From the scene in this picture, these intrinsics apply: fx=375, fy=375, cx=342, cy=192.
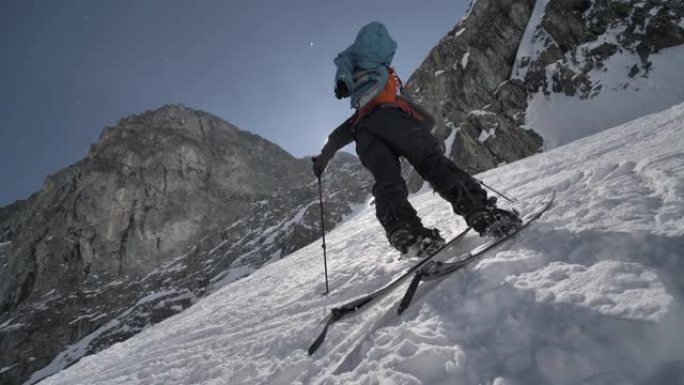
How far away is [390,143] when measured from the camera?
146 inches

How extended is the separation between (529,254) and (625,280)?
621mm

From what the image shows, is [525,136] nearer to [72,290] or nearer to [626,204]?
[626,204]

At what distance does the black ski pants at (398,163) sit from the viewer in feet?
10.5

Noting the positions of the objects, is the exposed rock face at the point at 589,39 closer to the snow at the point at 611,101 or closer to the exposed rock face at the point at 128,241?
the snow at the point at 611,101

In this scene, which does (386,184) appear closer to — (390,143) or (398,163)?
(398,163)

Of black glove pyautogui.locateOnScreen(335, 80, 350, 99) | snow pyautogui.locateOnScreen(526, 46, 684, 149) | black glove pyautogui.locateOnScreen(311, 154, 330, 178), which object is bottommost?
snow pyautogui.locateOnScreen(526, 46, 684, 149)

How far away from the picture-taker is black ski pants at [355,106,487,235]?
3191 millimetres

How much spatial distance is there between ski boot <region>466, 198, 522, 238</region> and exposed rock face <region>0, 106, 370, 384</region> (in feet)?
279

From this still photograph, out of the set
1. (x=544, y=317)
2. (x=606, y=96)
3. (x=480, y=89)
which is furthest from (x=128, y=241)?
(x=544, y=317)

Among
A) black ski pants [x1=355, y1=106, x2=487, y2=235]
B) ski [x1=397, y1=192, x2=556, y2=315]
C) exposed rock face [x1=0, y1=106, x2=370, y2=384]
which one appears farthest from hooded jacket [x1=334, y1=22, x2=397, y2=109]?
exposed rock face [x1=0, y1=106, x2=370, y2=384]

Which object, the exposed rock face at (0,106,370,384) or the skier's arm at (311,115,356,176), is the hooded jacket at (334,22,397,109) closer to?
the skier's arm at (311,115,356,176)

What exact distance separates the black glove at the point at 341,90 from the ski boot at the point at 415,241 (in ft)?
5.08

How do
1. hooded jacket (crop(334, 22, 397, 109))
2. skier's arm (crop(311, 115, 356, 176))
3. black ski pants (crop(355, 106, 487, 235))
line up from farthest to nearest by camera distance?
1. skier's arm (crop(311, 115, 356, 176))
2. hooded jacket (crop(334, 22, 397, 109))
3. black ski pants (crop(355, 106, 487, 235))

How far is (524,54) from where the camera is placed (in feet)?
127
